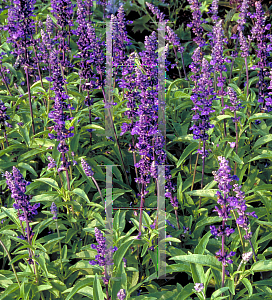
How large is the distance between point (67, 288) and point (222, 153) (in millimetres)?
2277

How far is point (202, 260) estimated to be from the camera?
2.84 metres

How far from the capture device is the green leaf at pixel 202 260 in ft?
9.25

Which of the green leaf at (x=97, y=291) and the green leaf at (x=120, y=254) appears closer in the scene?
the green leaf at (x=97, y=291)

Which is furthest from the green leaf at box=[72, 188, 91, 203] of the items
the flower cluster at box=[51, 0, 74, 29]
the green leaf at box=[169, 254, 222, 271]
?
the flower cluster at box=[51, 0, 74, 29]

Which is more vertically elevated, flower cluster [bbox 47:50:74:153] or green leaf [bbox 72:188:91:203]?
flower cluster [bbox 47:50:74:153]

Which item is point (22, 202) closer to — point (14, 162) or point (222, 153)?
point (14, 162)

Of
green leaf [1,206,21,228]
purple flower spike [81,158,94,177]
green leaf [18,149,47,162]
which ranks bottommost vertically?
green leaf [1,206,21,228]

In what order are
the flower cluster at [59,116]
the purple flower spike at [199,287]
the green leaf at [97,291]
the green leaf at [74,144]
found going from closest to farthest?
the purple flower spike at [199,287] → the green leaf at [97,291] → the flower cluster at [59,116] → the green leaf at [74,144]

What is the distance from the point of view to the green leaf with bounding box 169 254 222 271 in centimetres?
282

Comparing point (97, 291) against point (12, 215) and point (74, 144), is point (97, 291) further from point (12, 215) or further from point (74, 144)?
point (74, 144)

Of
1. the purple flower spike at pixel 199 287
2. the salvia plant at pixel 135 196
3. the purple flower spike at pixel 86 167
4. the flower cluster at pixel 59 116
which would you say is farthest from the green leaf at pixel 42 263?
the purple flower spike at pixel 199 287

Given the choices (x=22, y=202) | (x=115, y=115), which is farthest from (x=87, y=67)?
(x=22, y=202)

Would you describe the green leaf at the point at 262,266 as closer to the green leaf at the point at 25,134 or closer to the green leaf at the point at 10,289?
the green leaf at the point at 10,289

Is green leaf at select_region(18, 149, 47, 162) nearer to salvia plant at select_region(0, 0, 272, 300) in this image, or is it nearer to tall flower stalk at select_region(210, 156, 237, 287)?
salvia plant at select_region(0, 0, 272, 300)
